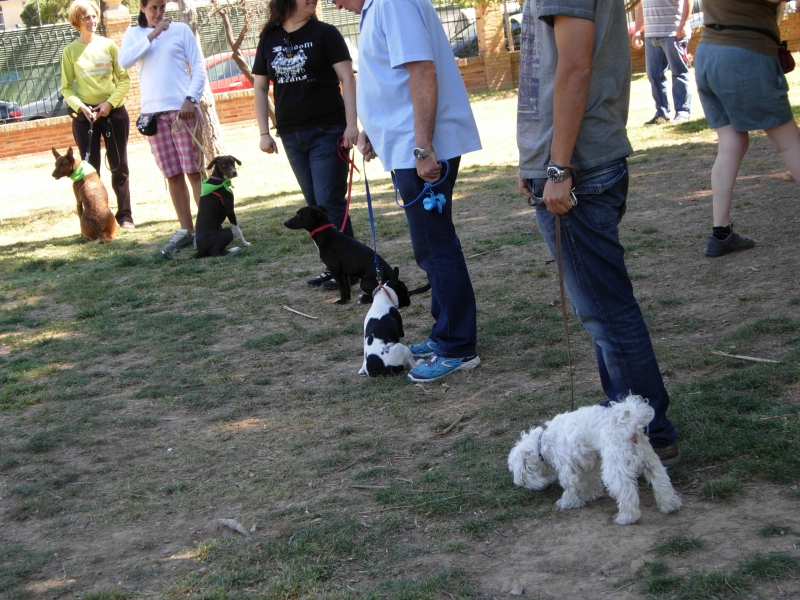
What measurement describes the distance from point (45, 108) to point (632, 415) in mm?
20581

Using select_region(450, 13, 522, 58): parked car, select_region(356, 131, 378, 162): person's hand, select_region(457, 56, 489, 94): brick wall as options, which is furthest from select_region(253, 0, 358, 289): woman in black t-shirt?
select_region(450, 13, 522, 58): parked car

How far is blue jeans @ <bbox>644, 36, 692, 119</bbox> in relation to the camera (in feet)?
34.4

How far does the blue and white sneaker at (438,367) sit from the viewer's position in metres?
4.18

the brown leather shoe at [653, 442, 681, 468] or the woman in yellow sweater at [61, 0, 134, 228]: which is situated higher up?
the woman in yellow sweater at [61, 0, 134, 228]

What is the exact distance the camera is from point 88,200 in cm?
855

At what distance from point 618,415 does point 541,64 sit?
114 centimetres

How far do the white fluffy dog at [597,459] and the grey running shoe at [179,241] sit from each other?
5590mm

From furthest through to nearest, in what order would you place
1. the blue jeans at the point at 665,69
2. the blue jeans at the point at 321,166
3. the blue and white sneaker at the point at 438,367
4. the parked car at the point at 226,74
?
the parked car at the point at 226,74 < the blue jeans at the point at 665,69 < the blue jeans at the point at 321,166 < the blue and white sneaker at the point at 438,367

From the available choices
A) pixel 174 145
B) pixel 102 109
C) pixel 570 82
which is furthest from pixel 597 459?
pixel 102 109

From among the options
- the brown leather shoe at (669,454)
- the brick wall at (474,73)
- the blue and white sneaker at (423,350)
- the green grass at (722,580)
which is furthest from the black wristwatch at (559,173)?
the brick wall at (474,73)

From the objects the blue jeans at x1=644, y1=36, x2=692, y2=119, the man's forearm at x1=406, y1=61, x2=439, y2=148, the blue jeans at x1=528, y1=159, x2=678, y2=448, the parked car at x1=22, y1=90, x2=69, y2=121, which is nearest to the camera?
the blue jeans at x1=528, y1=159, x2=678, y2=448

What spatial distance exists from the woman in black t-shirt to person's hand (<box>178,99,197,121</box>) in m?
1.72

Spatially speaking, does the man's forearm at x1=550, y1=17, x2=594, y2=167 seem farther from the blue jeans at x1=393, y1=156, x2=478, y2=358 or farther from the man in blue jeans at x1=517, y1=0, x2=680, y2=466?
the blue jeans at x1=393, y1=156, x2=478, y2=358

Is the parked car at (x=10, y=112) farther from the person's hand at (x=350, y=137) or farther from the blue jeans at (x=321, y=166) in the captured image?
the person's hand at (x=350, y=137)
